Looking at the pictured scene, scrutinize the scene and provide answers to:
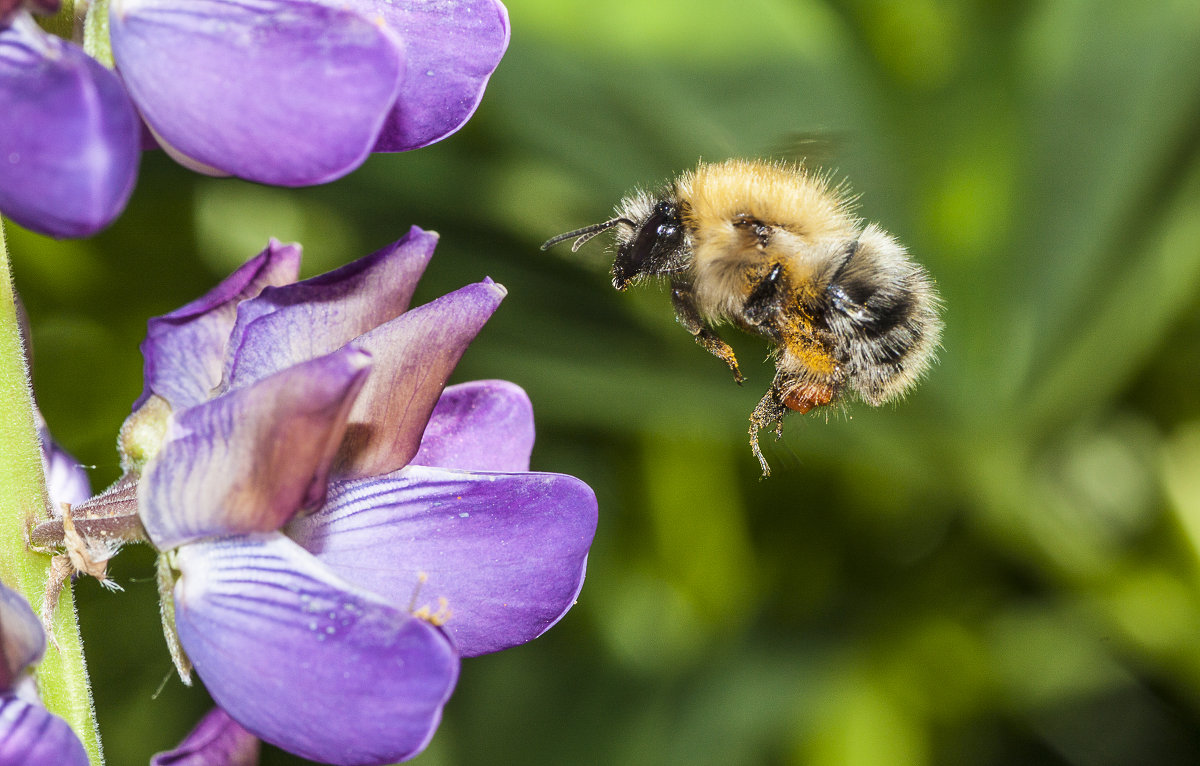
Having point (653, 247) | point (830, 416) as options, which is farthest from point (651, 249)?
point (830, 416)

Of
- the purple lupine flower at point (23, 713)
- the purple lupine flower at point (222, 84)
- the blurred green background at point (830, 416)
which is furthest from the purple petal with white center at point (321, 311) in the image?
the blurred green background at point (830, 416)

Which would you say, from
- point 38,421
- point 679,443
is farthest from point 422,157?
point 38,421

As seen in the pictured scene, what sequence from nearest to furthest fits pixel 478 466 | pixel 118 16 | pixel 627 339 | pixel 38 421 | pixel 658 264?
1. pixel 118 16
2. pixel 38 421
3. pixel 478 466
4. pixel 658 264
5. pixel 627 339

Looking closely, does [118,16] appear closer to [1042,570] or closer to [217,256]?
[217,256]

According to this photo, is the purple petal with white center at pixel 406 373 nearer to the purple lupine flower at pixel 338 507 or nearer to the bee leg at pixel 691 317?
the purple lupine flower at pixel 338 507

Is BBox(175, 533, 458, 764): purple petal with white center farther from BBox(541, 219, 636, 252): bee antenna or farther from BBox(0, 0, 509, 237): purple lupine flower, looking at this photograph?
BBox(541, 219, 636, 252): bee antenna
